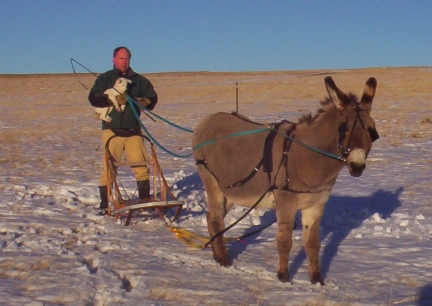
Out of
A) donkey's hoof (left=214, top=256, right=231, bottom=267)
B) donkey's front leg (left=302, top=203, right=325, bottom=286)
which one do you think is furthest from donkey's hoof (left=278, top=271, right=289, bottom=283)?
donkey's hoof (left=214, top=256, right=231, bottom=267)

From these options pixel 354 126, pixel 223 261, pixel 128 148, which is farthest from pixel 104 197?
pixel 354 126

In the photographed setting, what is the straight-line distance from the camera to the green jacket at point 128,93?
8508 mm

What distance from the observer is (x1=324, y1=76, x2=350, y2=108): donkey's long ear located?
17.2 ft

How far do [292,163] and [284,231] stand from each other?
647 mm

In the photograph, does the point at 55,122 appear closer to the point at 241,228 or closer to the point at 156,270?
the point at 241,228

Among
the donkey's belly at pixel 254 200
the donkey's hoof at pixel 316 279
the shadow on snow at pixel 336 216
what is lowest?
the shadow on snow at pixel 336 216

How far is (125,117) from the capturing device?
866 centimetres

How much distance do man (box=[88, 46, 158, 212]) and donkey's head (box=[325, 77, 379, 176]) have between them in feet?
12.5

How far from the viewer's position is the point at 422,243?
743 centimetres

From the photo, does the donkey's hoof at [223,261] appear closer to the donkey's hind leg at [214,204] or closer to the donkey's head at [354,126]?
the donkey's hind leg at [214,204]

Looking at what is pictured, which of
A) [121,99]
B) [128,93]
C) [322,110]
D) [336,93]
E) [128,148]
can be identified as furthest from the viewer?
[128,148]

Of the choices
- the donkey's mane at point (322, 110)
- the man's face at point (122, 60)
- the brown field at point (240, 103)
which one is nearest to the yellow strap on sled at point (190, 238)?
the donkey's mane at point (322, 110)

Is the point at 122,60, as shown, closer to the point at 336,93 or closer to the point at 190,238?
the point at 190,238

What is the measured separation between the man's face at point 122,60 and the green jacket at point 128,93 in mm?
88
